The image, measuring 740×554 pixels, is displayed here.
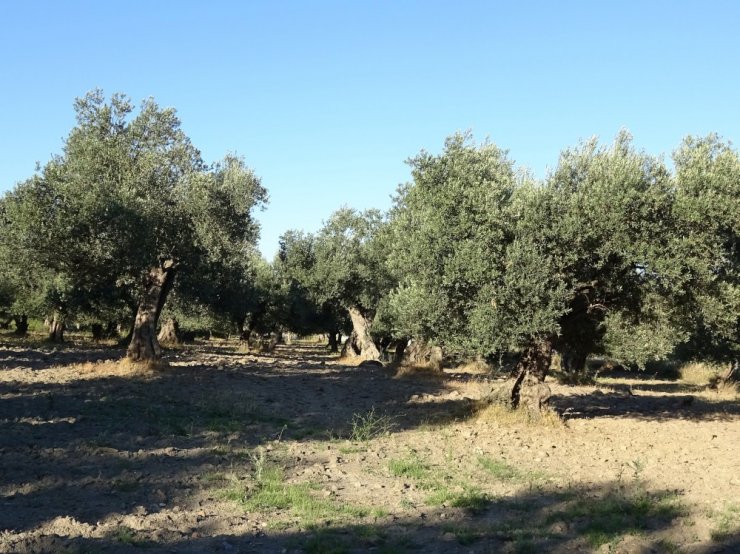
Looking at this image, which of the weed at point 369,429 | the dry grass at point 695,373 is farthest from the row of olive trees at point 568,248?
the dry grass at point 695,373

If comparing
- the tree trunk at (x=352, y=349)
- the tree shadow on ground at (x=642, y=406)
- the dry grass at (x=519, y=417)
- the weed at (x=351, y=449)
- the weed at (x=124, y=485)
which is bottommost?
the weed at (x=124, y=485)

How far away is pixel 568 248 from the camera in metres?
14.5

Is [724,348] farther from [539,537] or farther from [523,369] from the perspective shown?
[539,537]

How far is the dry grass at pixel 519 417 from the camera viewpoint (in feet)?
54.5

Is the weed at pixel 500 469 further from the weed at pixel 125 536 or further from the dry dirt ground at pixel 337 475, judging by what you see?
the weed at pixel 125 536

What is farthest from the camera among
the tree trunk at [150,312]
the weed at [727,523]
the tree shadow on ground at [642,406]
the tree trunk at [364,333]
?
the tree trunk at [364,333]

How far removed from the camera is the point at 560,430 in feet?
53.5

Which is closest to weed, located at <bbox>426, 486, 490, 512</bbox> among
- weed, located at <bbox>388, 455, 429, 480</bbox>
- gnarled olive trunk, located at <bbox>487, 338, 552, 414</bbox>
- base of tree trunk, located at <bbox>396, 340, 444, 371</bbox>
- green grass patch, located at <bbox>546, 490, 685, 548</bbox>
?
weed, located at <bbox>388, 455, 429, 480</bbox>

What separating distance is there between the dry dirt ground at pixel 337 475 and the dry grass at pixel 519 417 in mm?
69

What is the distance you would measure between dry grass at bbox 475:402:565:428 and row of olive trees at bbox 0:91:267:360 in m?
11.5

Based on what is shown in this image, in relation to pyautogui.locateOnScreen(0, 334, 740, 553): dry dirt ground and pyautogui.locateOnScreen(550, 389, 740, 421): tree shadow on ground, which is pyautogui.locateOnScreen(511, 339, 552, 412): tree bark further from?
pyautogui.locateOnScreen(550, 389, 740, 421): tree shadow on ground

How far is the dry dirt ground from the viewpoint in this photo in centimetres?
802

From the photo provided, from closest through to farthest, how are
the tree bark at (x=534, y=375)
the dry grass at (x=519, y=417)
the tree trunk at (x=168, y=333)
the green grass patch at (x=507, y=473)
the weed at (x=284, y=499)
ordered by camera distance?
the weed at (x=284, y=499)
the green grass patch at (x=507, y=473)
the dry grass at (x=519, y=417)
the tree bark at (x=534, y=375)
the tree trunk at (x=168, y=333)

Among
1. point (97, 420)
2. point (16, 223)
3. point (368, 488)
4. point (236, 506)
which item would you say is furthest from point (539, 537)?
point (16, 223)
